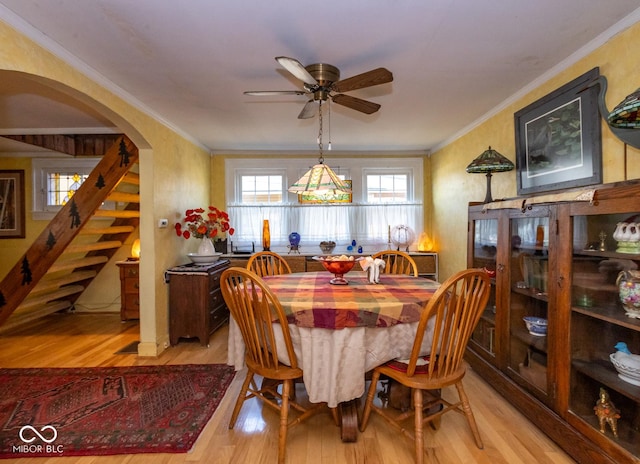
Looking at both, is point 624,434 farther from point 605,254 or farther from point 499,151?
point 499,151

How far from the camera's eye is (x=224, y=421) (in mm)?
2148

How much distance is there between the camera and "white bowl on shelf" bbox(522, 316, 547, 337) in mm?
2084

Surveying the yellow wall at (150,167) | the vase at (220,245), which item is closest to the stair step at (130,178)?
the yellow wall at (150,167)

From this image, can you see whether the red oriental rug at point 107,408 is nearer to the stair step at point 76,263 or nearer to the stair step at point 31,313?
the stair step at point 76,263

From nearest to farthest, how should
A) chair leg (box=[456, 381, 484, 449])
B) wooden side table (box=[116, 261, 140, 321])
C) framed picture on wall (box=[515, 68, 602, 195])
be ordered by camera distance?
chair leg (box=[456, 381, 484, 449]) < framed picture on wall (box=[515, 68, 602, 195]) < wooden side table (box=[116, 261, 140, 321])

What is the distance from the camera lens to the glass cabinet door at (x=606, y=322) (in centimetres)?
156

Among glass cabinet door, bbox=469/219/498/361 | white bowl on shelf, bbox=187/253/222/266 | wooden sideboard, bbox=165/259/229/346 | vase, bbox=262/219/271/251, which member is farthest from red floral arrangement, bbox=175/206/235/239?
glass cabinet door, bbox=469/219/498/361

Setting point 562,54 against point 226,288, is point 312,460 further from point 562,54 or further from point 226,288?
point 562,54

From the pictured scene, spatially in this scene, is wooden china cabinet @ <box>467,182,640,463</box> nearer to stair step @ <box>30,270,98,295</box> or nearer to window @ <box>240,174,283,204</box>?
window @ <box>240,174,283,204</box>

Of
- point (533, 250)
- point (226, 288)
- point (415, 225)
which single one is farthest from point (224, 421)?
point (415, 225)

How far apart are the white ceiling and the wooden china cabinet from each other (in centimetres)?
93

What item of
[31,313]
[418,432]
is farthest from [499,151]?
[31,313]

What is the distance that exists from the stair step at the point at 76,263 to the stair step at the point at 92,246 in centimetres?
12

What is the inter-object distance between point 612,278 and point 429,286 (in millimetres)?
948
